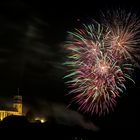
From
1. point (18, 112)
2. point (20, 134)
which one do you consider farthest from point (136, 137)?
point (18, 112)

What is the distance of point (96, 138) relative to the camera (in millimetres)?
77688

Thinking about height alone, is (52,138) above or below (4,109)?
below

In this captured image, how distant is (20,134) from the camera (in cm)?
5838

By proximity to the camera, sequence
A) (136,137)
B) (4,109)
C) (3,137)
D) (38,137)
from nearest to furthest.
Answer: (3,137), (38,137), (136,137), (4,109)

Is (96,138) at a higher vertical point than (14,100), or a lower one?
lower

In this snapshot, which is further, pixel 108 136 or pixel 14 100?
pixel 14 100

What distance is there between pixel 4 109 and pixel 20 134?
47.1 metres

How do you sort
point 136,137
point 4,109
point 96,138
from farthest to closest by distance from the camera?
point 4,109
point 96,138
point 136,137

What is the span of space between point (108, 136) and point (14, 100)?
38.5m

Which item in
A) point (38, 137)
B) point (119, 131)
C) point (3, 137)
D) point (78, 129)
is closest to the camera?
Result: point (3, 137)

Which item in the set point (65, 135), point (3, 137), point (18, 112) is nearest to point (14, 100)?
point (18, 112)

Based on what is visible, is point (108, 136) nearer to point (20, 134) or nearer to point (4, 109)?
point (20, 134)

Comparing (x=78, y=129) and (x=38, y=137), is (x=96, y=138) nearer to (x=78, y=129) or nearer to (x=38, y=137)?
(x=78, y=129)

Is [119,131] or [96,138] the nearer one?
[119,131]
